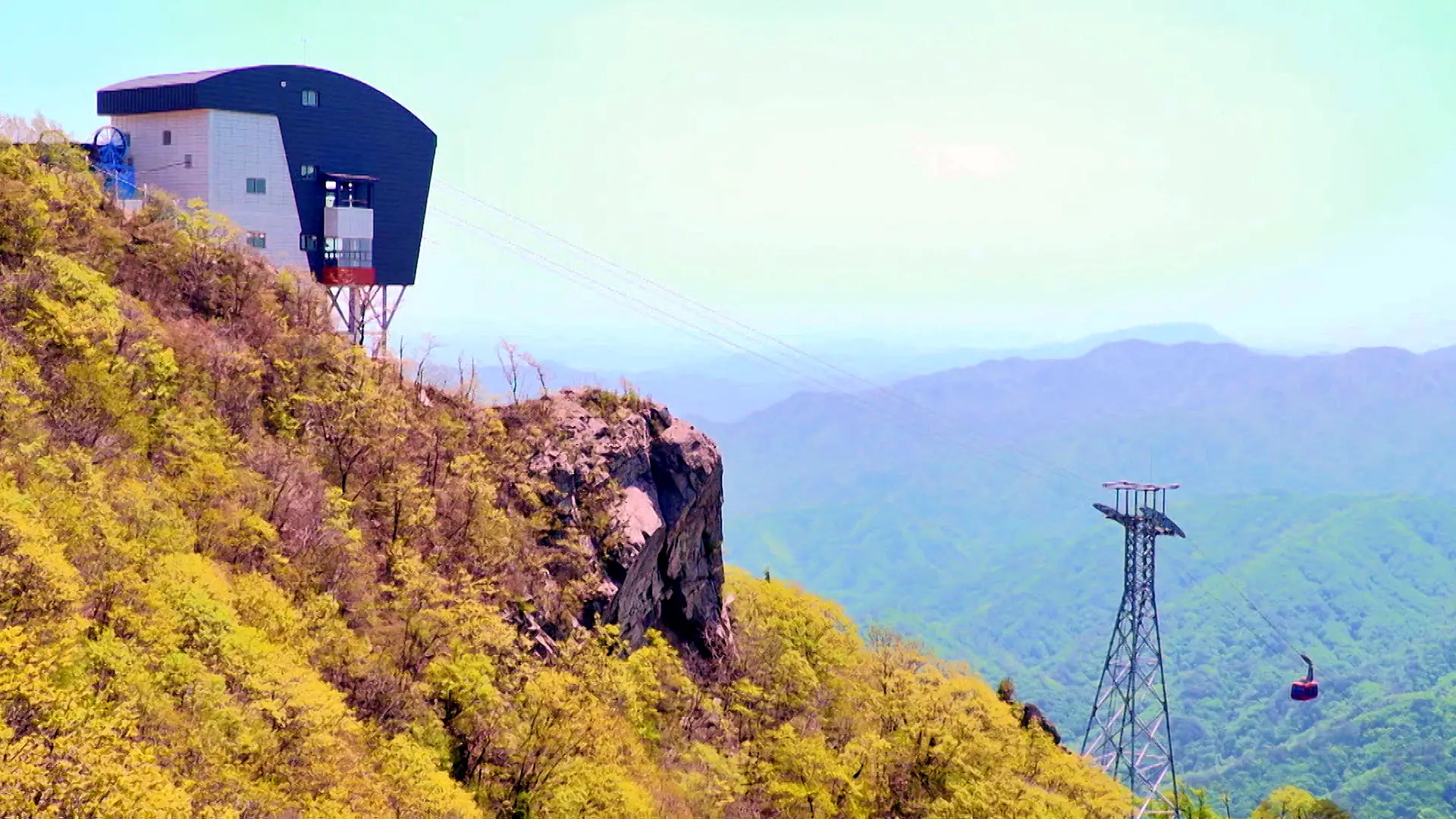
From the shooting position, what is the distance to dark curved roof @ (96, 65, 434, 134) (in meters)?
48.5

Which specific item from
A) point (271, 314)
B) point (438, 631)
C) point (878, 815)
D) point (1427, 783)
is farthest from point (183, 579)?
point (1427, 783)

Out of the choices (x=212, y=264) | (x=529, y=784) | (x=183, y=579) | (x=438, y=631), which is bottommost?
(x=529, y=784)

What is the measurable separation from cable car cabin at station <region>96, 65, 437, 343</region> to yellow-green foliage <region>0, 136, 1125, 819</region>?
4.13 metres

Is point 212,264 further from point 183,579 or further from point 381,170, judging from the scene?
point 183,579

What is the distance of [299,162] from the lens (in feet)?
167

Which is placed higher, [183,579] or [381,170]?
[381,170]

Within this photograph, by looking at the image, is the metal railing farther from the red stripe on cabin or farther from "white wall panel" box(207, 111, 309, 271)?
"white wall panel" box(207, 111, 309, 271)

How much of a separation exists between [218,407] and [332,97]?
17.5 m

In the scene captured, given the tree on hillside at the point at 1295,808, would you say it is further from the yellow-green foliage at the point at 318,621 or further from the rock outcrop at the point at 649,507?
the rock outcrop at the point at 649,507

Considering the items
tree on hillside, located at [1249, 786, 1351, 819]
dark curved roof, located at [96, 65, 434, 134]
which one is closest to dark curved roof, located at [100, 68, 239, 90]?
dark curved roof, located at [96, 65, 434, 134]

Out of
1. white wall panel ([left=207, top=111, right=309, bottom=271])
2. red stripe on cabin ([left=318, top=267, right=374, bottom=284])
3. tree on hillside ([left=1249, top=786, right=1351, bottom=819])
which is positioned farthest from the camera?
tree on hillside ([left=1249, top=786, right=1351, bottom=819])

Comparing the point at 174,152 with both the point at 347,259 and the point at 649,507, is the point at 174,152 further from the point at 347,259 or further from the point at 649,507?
the point at 649,507

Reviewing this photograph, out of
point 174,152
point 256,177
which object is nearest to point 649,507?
point 256,177

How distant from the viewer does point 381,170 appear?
54.2 metres
